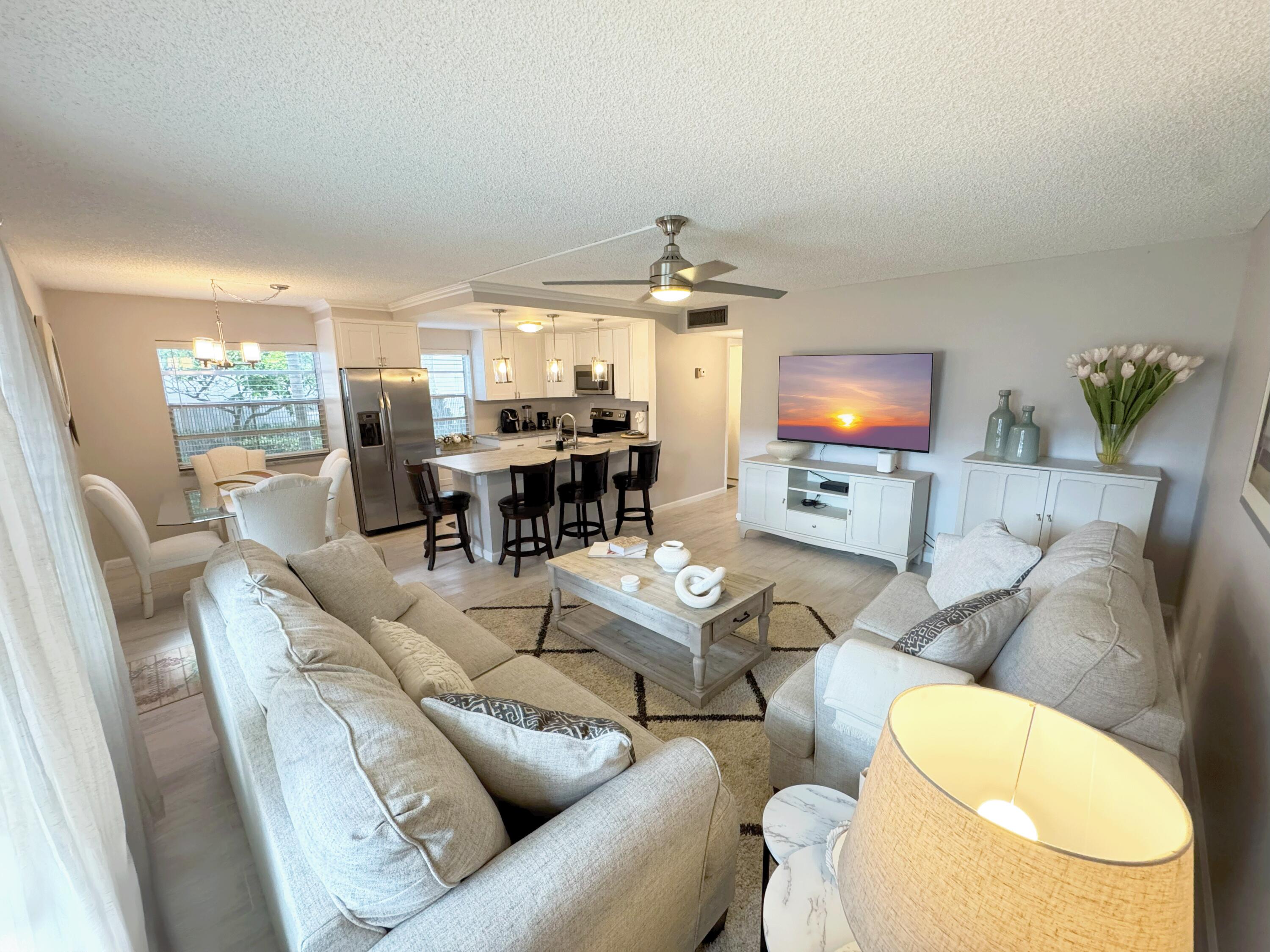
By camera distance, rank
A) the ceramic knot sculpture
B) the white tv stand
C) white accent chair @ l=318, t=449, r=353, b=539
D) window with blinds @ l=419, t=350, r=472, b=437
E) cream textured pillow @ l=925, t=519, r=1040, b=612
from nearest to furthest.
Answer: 1. cream textured pillow @ l=925, t=519, r=1040, b=612
2. the ceramic knot sculpture
3. the white tv stand
4. white accent chair @ l=318, t=449, r=353, b=539
5. window with blinds @ l=419, t=350, r=472, b=437

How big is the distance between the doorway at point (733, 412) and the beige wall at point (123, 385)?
579cm

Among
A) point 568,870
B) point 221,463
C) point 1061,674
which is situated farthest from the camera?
A: point 221,463

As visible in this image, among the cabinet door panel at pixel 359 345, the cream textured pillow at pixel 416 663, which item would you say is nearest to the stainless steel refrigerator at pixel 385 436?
the cabinet door panel at pixel 359 345

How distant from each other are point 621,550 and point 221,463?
13.7ft

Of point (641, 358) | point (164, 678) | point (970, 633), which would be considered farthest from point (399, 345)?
point (970, 633)

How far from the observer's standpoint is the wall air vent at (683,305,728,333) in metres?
5.53

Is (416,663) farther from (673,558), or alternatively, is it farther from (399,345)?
(399,345)

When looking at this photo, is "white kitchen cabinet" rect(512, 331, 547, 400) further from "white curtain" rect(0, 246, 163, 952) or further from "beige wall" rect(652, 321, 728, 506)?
"white curtain" rect(0, 246, 163, 952)

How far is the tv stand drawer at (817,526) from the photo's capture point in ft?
14.6

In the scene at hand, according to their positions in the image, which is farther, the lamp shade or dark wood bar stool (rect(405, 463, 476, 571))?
dark wood bar stool (rect(405, 463, 476, 571))

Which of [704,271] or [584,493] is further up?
[704,271]

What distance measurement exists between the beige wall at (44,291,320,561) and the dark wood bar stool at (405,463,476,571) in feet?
7.40

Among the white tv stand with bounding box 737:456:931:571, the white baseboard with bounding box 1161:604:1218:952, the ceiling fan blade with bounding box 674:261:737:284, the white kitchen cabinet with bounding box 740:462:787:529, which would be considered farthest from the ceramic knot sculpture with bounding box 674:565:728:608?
the white kitchen cabinet with bounding box 740:462:787:529

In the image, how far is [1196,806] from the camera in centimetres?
185
